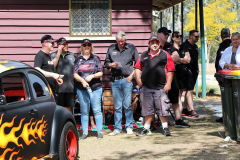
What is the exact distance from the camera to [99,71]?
729 cm

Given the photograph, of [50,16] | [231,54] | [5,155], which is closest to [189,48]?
[231,54]

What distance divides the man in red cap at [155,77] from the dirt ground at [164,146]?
1.35 feet

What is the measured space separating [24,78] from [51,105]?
0.65 metres

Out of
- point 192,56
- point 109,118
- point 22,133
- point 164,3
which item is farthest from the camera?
point 164,3

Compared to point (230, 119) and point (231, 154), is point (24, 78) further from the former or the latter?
point (230, 119)

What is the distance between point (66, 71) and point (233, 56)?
338cm

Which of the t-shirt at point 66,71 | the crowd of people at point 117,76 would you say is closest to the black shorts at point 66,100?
the crowd of people at point 117,76

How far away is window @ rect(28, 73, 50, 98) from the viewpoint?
460 centimetres

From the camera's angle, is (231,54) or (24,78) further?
(231,54)

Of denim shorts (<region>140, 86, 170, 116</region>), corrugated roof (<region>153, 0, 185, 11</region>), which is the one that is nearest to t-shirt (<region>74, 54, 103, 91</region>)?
denim shorts (<region>140, 86, 170, 116</region>)

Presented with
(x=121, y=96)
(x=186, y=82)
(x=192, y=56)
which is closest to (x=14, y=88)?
(x=121, y=96)

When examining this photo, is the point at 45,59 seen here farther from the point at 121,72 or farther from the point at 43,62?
the point at 121,72

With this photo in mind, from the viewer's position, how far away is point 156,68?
23.4ft

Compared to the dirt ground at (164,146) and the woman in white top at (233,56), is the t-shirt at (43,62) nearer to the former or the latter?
the dirt ground at (164,146)
